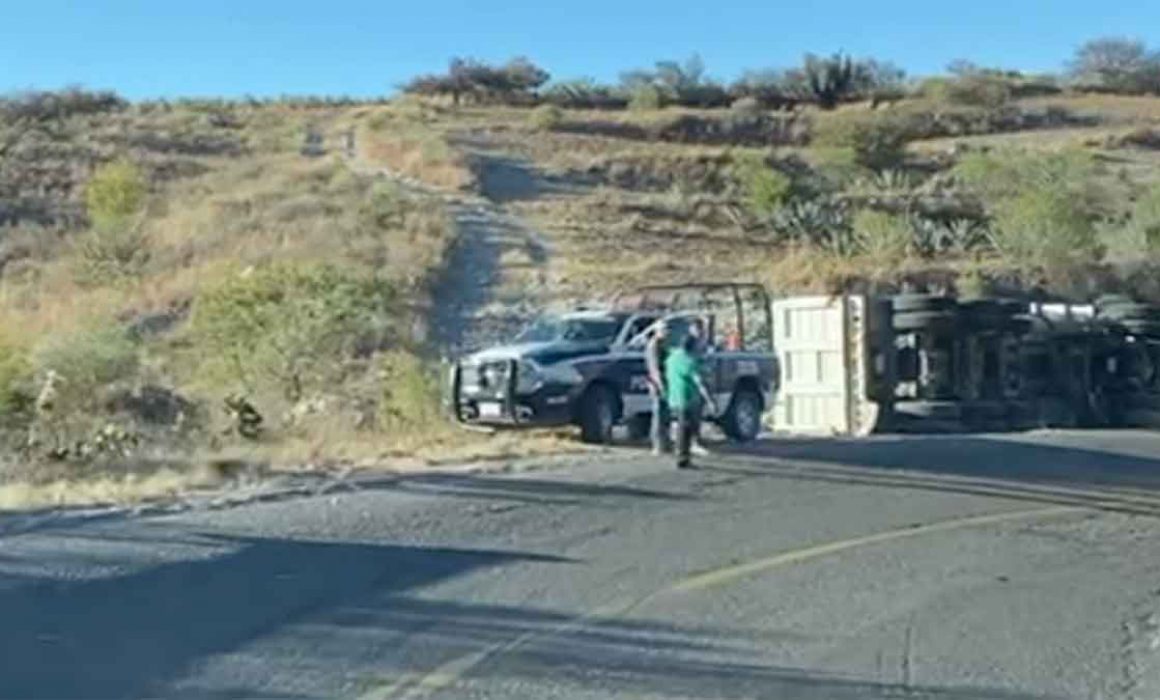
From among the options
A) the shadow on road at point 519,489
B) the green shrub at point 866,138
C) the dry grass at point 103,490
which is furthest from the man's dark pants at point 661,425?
the green shrub at point 866,138

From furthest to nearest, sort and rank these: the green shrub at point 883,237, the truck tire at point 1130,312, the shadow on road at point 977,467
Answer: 1. the green shrub at point 883,237
2. the truck tire at point 1130,312
3. the shadow on road at point 977,467

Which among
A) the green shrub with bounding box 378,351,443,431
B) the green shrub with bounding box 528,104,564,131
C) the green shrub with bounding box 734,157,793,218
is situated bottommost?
the green shrub with bounding box 378,351,443,431

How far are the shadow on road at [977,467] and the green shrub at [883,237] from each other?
23.8 metres

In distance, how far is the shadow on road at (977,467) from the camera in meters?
20.2

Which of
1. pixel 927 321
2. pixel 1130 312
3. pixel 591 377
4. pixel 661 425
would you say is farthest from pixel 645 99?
pixel 661 425

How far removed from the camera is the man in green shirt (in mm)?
21297

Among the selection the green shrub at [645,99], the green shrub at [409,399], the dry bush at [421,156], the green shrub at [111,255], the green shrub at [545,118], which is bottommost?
the green shrub at [409,399]

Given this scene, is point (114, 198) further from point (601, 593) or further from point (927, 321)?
point (601, 593)

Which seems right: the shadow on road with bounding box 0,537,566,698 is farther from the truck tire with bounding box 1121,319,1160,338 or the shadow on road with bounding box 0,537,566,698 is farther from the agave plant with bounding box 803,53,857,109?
the agave plant with bounding box 803,53,857,109

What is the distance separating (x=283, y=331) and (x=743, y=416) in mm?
8622

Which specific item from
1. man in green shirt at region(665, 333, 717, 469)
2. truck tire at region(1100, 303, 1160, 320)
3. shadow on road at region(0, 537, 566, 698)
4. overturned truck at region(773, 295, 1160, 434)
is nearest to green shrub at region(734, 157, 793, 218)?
truck tire at region(1100, 303, 1160, 320)

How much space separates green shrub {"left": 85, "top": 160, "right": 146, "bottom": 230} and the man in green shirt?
3244 centimetres

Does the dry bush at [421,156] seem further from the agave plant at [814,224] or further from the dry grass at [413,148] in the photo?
the agave plant at [814,224]

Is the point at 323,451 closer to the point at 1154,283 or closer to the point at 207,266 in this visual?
the point at 207,266
